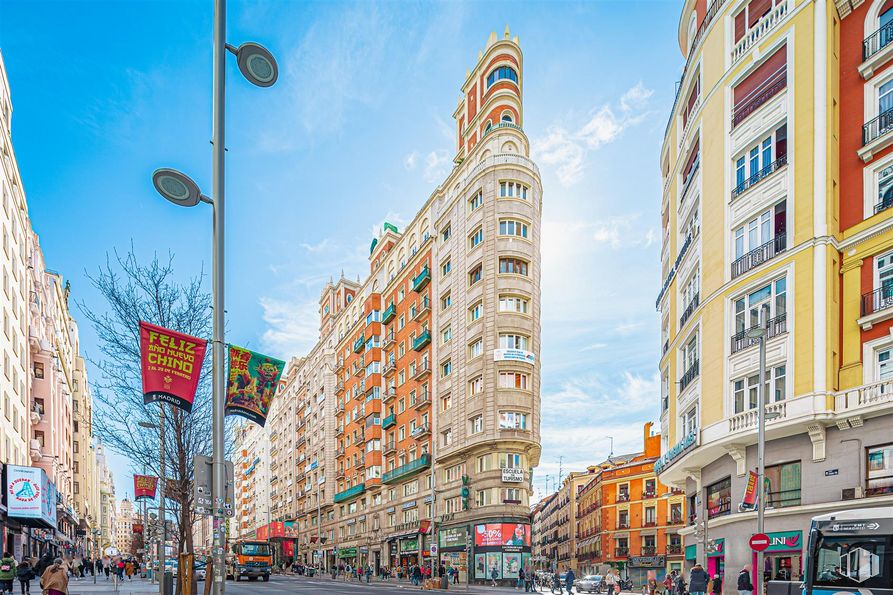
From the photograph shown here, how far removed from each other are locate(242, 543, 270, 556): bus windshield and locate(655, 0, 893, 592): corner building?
40243 mm

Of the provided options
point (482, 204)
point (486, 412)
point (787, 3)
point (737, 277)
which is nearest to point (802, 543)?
point (737, 277)

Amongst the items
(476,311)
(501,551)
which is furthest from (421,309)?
(501,551)

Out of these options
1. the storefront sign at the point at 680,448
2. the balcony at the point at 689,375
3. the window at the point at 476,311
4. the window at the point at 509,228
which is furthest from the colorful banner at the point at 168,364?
the window at the point at 509,228

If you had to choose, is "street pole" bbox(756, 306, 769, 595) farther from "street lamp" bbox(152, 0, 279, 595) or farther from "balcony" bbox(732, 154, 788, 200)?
"street lamp" bbox(152, 0, 279, 595)

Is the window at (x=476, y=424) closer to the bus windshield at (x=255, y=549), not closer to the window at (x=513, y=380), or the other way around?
the window at (x=513, y=380)

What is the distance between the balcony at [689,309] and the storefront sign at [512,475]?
18.8 metres

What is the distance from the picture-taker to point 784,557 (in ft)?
77.2

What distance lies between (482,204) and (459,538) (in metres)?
24.2

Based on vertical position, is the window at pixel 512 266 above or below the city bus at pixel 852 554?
above

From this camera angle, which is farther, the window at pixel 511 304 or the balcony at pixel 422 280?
the balcony at pixel 422 280

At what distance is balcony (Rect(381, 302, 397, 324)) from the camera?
70.4 metres

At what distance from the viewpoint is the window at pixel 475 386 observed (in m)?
49.8

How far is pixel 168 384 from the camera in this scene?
9883 millimetres

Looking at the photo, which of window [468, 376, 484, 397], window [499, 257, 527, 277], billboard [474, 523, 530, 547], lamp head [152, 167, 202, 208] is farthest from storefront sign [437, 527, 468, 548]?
lamp head [152, 167, 202, 208]
